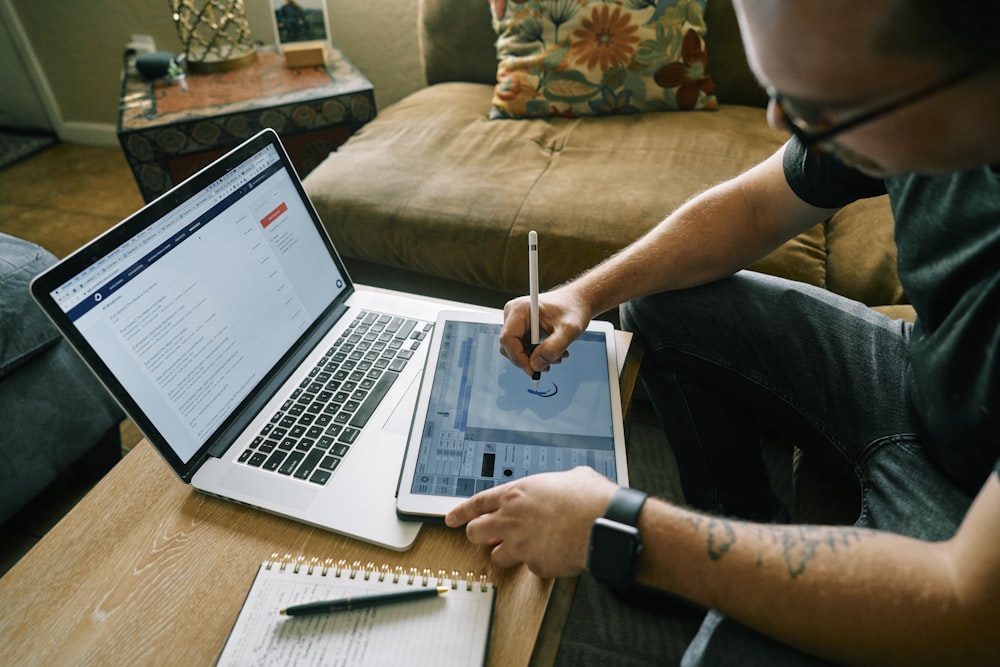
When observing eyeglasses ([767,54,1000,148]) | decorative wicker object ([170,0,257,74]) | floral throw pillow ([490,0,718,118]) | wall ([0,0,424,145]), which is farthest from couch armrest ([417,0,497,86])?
eyeglasses ([767,54,1000,148])

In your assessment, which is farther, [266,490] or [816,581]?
[266,490]

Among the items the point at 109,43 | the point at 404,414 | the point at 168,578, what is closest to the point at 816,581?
the point at 404,414

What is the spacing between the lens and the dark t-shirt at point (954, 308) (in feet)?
2.19

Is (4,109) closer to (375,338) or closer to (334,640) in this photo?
(375,338)

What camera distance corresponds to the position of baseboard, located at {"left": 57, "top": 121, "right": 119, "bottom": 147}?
2.94 m

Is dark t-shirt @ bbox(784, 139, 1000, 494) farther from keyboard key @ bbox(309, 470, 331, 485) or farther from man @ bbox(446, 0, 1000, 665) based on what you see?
keyboard key @ bbox(309, 470, 331, 485)

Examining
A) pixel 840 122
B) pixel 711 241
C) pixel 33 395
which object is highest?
pixel 840 122

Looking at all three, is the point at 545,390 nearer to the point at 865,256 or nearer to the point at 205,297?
the point at 205,297

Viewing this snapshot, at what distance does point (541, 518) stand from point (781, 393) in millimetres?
493

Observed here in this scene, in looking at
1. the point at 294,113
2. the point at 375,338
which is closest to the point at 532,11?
the point at 294,113

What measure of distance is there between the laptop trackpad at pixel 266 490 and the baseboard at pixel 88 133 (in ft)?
9.55

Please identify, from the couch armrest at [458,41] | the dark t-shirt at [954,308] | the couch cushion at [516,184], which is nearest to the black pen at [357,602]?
the dark t-shirt at [954,308]

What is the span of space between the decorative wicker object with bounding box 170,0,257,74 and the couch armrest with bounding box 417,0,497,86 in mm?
598

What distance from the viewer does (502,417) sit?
2.54 feet
